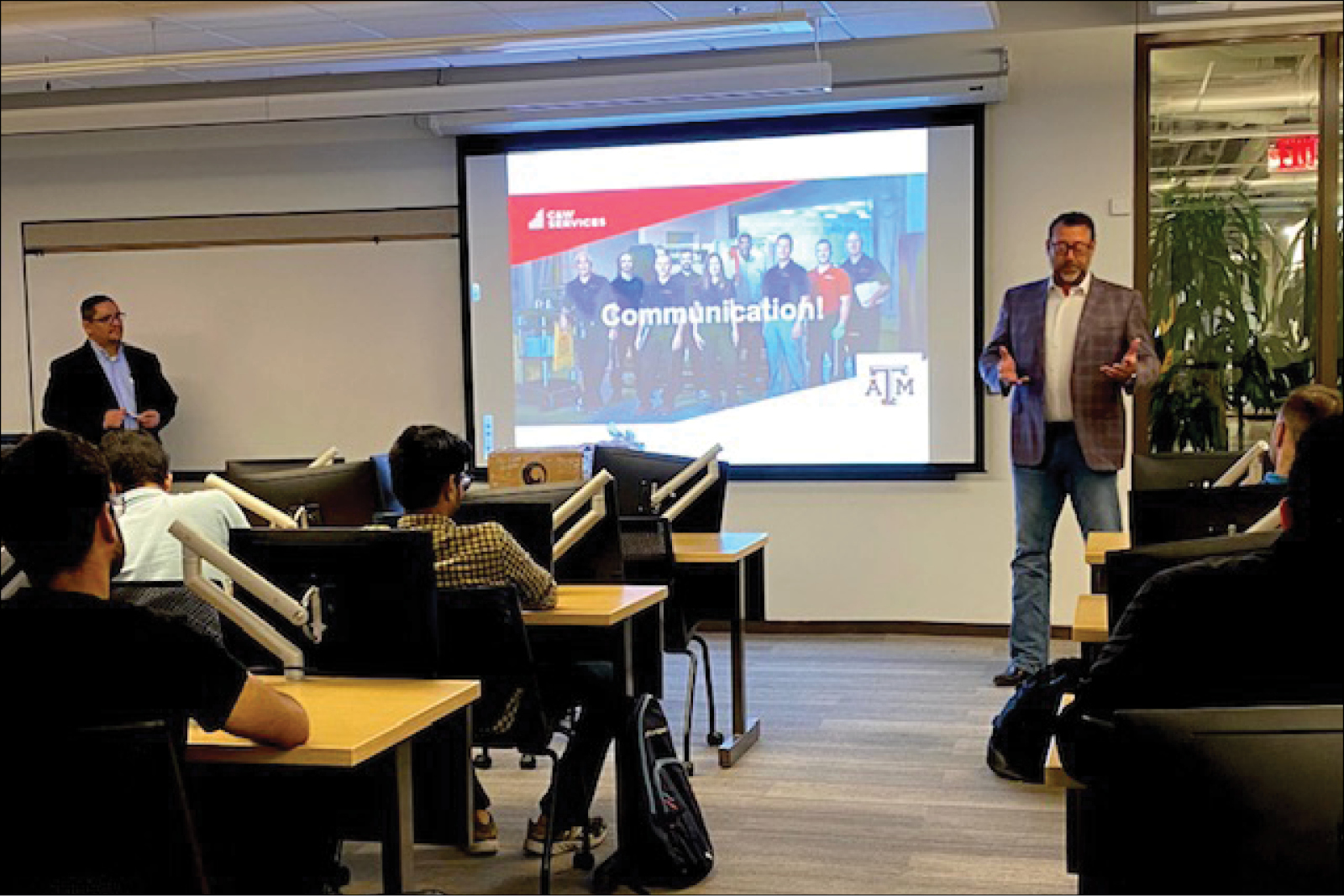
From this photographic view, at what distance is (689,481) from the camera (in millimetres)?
5039

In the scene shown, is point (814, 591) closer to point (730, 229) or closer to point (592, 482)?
point (730, 229)

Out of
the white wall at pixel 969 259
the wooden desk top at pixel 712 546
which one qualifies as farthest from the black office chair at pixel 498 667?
the white wall at pixel 969 259

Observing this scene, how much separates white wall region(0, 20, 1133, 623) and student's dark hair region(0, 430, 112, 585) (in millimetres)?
5287

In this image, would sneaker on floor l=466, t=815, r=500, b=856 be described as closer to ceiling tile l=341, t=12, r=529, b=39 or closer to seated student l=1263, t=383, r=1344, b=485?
seated student l=1263, t=383, r=1344, b=485

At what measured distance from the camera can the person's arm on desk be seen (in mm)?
2244

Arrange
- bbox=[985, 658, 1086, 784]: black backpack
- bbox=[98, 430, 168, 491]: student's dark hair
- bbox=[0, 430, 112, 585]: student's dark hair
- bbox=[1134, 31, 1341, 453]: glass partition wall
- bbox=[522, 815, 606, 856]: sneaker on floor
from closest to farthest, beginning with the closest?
bbox=[0, 430, 112, 585]: student's dark hair
bbox=[98, 430, 168, 491]: student's dark hair
bbox=[522, 815, 606, 856]: sneaker on floor
bbox=[985, 658, 1086, 784]: black backpack
bbox=[1134, 31, 1341, 453]: glass partition wall

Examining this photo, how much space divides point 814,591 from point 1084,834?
16.1 ft

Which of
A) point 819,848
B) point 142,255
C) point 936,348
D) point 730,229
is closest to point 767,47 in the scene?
point 730,229

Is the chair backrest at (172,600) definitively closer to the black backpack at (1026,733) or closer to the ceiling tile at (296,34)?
the black backpack at (1026,733)

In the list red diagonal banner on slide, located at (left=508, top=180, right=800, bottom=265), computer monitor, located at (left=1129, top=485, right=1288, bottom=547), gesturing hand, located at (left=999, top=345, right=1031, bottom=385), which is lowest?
computer monitor, located at (left=1129, top=485, right=1288, bottom=547)

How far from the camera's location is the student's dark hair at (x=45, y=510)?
2164 millimetres

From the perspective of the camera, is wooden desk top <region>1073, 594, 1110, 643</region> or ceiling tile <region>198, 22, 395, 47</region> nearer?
wooden desk top <region>1073, 594, 1110, 643</region>

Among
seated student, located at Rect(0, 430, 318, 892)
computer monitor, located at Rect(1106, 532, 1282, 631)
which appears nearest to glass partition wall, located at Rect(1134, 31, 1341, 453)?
computer monitor, located at Rect(1106, 532, 1282, 631)

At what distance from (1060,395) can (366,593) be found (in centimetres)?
350
